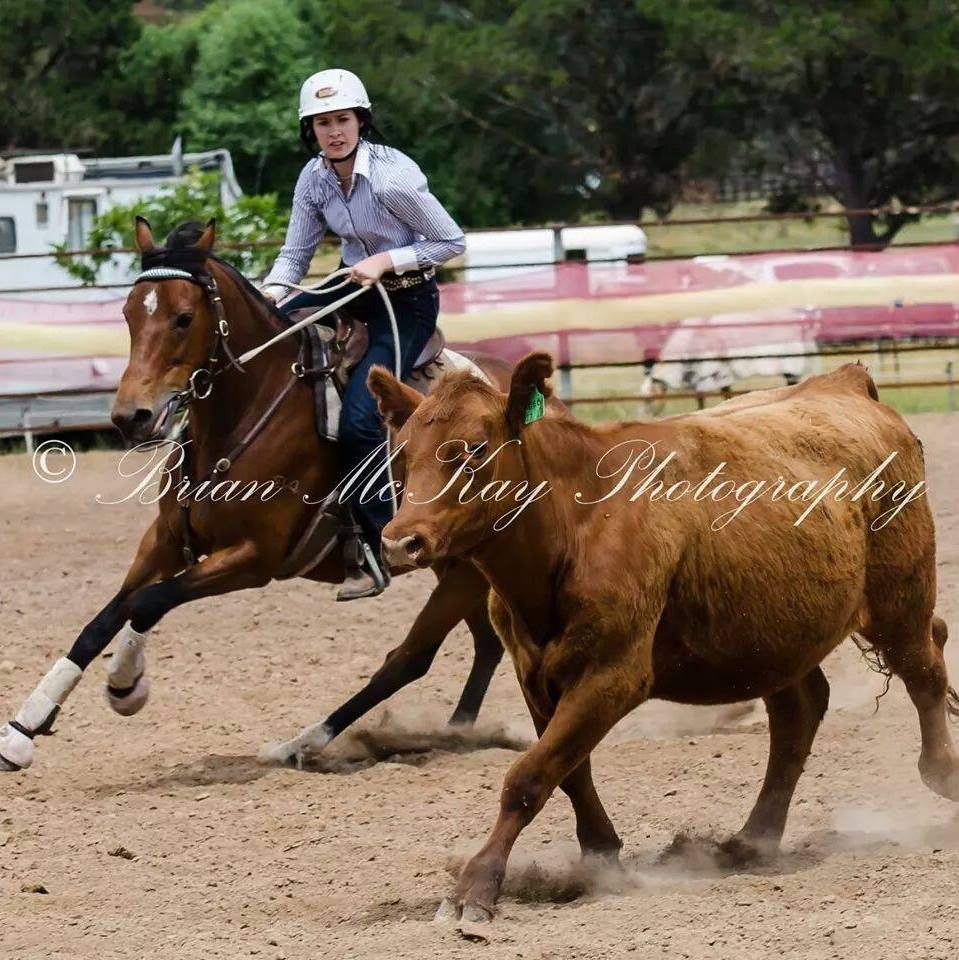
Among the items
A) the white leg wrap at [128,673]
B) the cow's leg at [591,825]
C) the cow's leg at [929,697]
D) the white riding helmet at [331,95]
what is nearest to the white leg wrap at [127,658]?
the white leg wrap at [128,673]

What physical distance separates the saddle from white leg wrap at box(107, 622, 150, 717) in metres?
0.63

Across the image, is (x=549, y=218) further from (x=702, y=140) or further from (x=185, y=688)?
(x=185, y=688)

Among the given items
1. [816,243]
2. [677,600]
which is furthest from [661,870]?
[816,243]

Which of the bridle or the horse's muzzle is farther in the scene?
the bridle

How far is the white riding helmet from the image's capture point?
6.32 meters

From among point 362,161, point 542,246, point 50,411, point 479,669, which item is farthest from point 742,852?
point 542,246

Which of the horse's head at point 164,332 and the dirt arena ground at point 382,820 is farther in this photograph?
the horse's head at point 164,332

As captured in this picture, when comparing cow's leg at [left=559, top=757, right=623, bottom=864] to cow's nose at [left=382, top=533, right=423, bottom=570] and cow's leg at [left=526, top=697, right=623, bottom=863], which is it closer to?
cow's leg at [left=526, top=697, right=623, bottom=863]

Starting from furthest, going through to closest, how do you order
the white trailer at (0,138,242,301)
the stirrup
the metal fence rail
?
the white trailer at (0,138,242,301), the metal fence rail, the stirrup

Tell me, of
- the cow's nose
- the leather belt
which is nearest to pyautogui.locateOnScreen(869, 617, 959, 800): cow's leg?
the cow's nose

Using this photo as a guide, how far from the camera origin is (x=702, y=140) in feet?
98.7

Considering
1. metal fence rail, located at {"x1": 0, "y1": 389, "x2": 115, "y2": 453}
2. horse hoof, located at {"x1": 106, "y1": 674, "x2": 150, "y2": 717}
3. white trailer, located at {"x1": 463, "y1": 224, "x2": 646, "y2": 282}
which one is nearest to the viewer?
horse hoof, located at {"x1": 106, "y1": 674, "x2": 150, "y2": 717}

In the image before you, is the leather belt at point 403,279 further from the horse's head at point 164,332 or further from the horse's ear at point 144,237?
the horse's ear at point 144,237

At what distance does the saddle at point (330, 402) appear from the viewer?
21.2 ft
